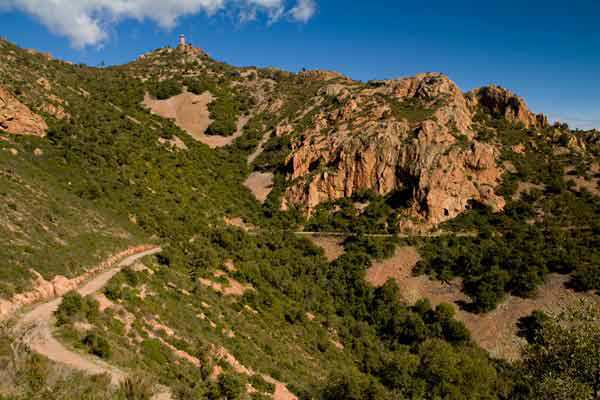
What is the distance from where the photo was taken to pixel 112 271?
2545 cm

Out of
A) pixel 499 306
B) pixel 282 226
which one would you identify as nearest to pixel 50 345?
pixel 499 306

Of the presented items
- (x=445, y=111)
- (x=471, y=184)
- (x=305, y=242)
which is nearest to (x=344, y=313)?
(x=305, y=242)

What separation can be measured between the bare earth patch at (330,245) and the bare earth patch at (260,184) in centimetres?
1427

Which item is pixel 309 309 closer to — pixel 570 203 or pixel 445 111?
pixel 570 203

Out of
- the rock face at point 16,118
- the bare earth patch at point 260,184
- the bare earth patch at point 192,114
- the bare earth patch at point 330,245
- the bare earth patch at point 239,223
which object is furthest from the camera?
the bare earth patch at point 192,114

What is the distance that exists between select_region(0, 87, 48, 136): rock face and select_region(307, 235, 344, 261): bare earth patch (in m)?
36.5

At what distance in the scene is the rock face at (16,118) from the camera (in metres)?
38.9

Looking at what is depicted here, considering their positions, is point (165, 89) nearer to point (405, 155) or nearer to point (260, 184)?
point (260, 184)

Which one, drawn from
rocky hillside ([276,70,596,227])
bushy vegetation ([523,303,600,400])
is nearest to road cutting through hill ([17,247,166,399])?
bushy vegetation ([523,303,600,400])

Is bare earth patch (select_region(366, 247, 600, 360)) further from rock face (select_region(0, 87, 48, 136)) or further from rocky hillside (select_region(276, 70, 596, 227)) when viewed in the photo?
rock face (select_region(0, 87, 48, 136))

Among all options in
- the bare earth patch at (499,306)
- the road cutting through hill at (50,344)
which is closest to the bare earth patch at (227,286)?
the road cutting through hill at (50,344)

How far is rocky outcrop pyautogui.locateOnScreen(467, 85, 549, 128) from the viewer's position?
68375mm

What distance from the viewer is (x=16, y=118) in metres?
40.1

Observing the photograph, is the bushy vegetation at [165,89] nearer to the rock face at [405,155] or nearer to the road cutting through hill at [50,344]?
the rock face at [405,155]
